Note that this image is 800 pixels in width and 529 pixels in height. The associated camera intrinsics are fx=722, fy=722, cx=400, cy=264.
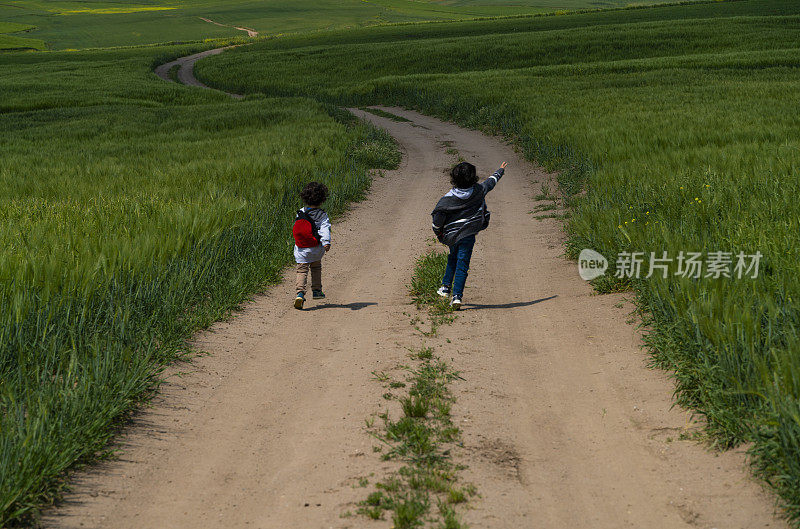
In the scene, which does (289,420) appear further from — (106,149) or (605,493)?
(106,149)

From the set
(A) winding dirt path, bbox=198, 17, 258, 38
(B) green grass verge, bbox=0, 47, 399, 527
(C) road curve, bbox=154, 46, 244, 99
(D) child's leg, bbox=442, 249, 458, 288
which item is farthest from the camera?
(A) winding dirt path, bbox=198, 17, 258, 38

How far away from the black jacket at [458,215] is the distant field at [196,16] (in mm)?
102232

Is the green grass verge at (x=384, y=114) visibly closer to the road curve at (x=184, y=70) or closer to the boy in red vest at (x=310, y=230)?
the boy in red vest at (x=310, y=230)

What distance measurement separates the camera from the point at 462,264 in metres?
7.84

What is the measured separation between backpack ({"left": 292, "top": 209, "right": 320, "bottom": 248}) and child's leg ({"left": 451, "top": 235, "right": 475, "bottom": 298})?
1.59 meters

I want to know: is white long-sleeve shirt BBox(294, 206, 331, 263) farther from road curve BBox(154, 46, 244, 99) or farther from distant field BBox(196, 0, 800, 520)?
road curve BBox(154, 46, 244, 99)

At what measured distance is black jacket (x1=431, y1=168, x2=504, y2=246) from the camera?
26.2 feet

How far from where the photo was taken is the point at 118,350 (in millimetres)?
5434

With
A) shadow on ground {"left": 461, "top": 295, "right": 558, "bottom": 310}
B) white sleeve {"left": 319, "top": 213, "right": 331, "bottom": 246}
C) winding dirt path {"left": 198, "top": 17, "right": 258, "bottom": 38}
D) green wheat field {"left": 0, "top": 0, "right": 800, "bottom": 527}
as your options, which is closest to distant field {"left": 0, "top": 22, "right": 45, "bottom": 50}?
winding dirt path {"left": 198, "top": 17, "right": 258, "bottom": 38}

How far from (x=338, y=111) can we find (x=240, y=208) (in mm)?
19797

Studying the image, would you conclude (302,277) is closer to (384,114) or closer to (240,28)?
(384,114)

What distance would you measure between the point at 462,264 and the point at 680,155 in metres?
6.94

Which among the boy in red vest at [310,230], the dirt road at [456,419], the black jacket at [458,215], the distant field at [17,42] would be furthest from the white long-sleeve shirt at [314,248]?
the distant field at [17,42]

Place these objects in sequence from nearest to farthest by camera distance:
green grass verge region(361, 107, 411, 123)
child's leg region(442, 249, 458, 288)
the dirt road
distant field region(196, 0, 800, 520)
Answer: the dirt road, distant field region(196, 0, 800, 520), child's leg region(442, 249, 458, 288), green grass verge region(361, 107, 411, 123)
